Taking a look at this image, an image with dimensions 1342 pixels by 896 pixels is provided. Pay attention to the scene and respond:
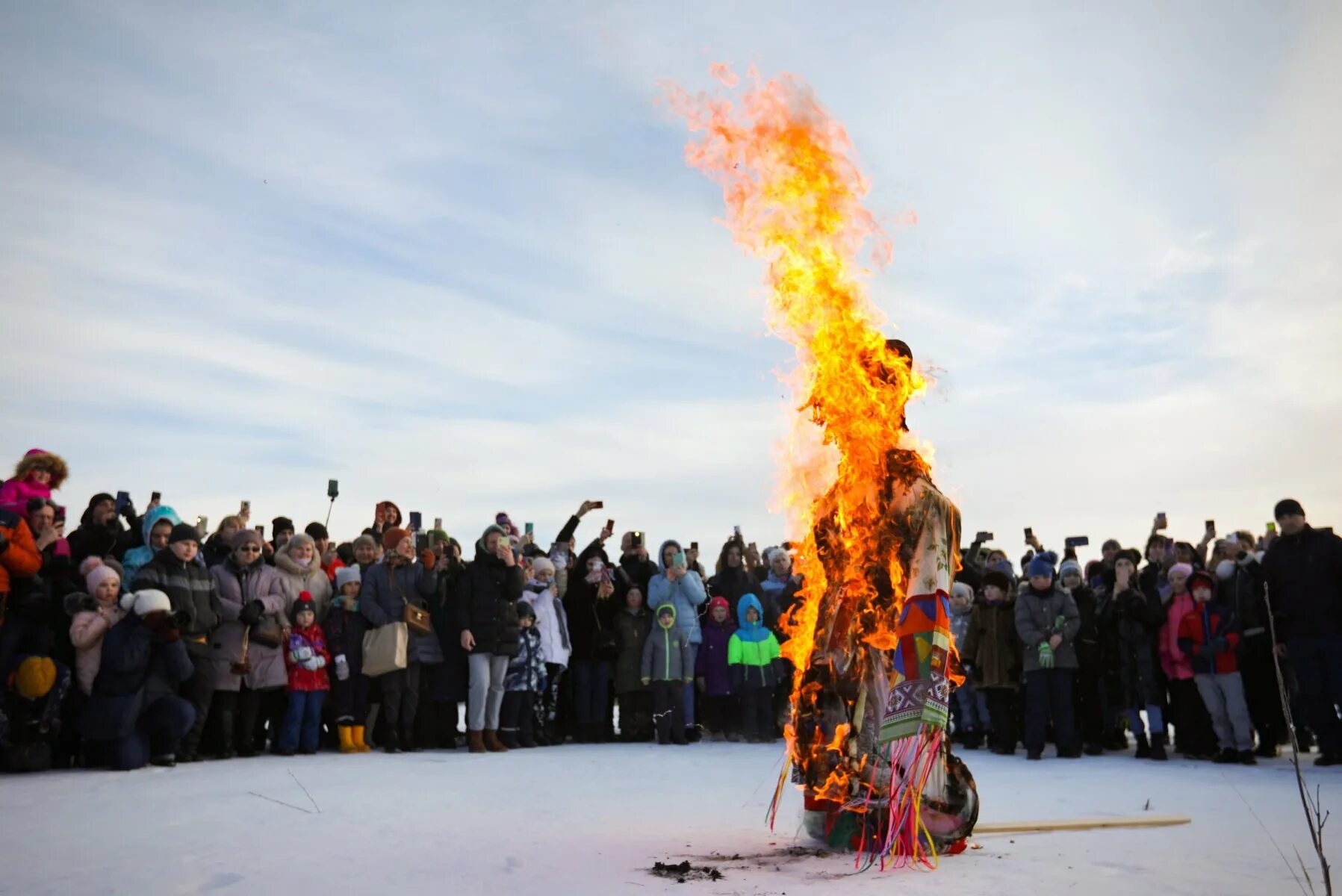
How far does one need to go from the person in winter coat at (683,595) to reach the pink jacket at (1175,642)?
18.5 ft

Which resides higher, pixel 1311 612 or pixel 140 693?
pixel 1311 612

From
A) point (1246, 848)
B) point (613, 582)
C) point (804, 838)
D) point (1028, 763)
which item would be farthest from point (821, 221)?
point (613, 582)

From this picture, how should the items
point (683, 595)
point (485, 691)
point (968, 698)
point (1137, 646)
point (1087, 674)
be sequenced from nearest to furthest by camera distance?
1. point (485, 691)
2. point (1137, 646)
3. point (1087, 674)
4. point (968, 698)
5. point (683, 595)

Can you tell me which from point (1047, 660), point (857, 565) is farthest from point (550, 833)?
point (1047, 660)

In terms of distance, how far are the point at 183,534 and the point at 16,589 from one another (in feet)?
4.95

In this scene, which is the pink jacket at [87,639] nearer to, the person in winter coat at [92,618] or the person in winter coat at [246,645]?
the person in winter coat at [92,618]

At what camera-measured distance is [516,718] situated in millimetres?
13211

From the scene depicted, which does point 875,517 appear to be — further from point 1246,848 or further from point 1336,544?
point 1336,544

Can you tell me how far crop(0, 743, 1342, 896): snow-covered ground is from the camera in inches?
191

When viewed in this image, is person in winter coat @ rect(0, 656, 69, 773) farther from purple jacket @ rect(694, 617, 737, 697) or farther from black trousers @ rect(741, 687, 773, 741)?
black trousers @ rect(741, 687, 773, 741)

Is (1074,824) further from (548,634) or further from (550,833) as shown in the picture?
(548,634)

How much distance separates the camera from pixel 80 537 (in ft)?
35.9

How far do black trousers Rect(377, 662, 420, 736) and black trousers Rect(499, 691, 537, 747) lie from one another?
3.83 ft

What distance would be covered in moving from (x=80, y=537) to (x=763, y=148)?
323 inches
